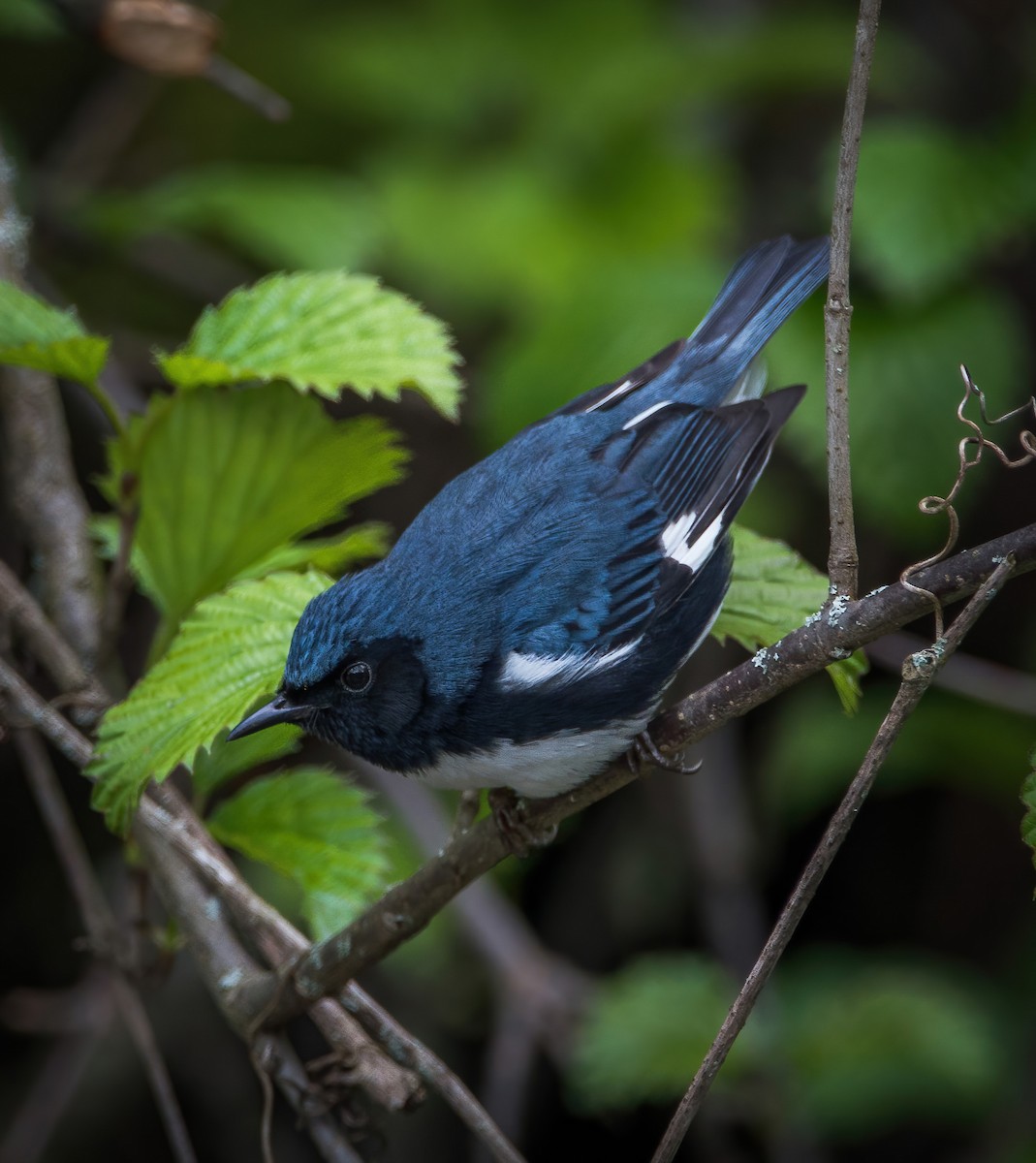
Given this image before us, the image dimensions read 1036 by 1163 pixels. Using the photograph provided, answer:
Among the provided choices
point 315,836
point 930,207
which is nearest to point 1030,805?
point 315,836

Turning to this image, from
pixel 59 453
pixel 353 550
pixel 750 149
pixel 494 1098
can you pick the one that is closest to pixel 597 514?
pixel 353 550

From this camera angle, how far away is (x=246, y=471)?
2.23 meters

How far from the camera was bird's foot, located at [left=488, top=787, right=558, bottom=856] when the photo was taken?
199cm

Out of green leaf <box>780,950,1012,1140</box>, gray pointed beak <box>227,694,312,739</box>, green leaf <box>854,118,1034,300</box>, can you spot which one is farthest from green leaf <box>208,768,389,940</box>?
green leaf <box>854,118,1034,300</box>

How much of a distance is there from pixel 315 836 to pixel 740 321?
1469 mm

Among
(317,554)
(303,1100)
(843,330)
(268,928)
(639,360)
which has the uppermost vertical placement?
(843,330)

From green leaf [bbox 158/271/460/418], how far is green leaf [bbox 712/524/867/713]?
1.97ft

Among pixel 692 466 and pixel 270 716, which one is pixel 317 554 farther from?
pixel 692 466

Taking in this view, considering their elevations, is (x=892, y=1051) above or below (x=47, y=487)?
below

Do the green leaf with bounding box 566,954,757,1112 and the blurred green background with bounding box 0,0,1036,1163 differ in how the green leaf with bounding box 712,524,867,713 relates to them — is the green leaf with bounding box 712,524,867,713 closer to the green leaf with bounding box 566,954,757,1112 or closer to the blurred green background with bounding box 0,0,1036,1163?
the blurred green background with bounding box 0,0,1036,1163

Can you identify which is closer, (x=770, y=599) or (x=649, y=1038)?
(x=770, y=599)

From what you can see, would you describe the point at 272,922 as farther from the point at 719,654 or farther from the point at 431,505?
the point at 719,654

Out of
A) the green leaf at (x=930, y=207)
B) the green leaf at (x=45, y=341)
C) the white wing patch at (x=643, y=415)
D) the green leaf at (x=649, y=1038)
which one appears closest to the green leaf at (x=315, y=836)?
the green leaf at (x=45, y=341)

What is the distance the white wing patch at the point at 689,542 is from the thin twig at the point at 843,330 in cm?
61
